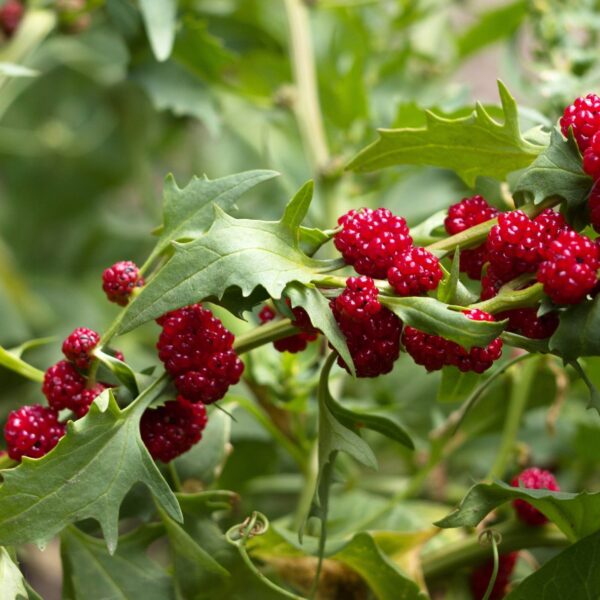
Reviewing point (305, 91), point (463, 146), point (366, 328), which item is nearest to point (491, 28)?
point (305, 91)

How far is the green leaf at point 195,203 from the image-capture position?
0.49 metres

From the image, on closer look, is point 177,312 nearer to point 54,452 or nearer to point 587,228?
point 54,452

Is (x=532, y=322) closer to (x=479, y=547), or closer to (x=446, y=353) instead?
(x=446, y=353)

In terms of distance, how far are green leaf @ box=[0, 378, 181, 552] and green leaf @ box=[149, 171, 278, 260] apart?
0.31ft

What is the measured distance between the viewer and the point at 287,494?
0.93 meters

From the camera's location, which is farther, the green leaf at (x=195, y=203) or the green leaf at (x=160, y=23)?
the green leaf at (x=160, y=23)

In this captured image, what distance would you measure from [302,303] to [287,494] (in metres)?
0.53

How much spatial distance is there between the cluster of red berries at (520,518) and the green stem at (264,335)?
0.55ft

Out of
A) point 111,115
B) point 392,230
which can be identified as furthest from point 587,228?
point 111,115

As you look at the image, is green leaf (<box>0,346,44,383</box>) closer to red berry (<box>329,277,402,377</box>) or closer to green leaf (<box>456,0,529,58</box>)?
red berry (<box>329,277,402,377</box>)

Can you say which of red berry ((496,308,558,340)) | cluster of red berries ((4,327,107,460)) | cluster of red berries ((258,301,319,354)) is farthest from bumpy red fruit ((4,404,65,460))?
red berry ((496,308,558,340))

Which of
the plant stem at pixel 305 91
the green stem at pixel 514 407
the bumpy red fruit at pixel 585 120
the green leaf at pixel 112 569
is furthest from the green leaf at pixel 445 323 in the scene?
the plant stem at pixel 305 91

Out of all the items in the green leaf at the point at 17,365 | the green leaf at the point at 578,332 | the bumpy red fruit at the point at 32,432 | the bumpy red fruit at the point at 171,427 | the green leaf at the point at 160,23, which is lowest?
the bumpy red fruit at the point at 171,427

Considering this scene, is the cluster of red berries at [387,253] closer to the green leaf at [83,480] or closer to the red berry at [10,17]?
the green leaf at [83,480]
